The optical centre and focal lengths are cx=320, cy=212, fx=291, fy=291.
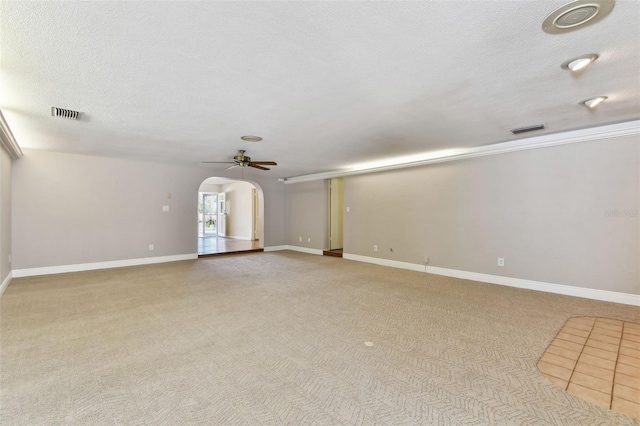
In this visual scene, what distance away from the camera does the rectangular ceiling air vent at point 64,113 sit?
3363 millimetres

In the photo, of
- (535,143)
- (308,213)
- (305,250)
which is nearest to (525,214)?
(535,143)

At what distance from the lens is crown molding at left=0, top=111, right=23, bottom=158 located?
3.77 metres

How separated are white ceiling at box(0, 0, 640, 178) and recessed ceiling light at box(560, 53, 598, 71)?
0.21 ft

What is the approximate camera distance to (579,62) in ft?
7.75

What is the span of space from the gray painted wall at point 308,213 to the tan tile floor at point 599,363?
240 inches

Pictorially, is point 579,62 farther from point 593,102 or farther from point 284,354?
point 284,354

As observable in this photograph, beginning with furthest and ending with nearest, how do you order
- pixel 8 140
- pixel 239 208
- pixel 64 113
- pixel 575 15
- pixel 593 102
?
pixel 239 208 → pixel 8 140 → pixel 64 113 → pixel 593 102 → pixel 575 15

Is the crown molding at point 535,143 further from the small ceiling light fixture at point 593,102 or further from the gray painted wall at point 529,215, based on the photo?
the small ceiling light fixture at point 593,102

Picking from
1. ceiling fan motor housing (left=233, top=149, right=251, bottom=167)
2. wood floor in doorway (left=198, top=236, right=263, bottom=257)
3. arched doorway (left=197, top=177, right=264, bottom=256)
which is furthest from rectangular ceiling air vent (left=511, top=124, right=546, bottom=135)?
arched doorway (left=197, top=177, right=264, bottom=256)

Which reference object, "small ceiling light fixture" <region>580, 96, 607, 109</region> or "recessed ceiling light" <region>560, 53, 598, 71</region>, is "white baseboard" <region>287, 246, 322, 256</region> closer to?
"small ceiling light fixture" <region>580, 96, 607, 109</region>

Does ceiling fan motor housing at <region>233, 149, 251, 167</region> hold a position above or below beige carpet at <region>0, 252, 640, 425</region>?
above

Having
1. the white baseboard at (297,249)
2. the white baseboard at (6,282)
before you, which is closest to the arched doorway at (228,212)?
the white baseboard at (297,249)

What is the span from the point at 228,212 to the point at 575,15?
509 inches

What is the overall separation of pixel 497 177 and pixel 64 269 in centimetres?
852
